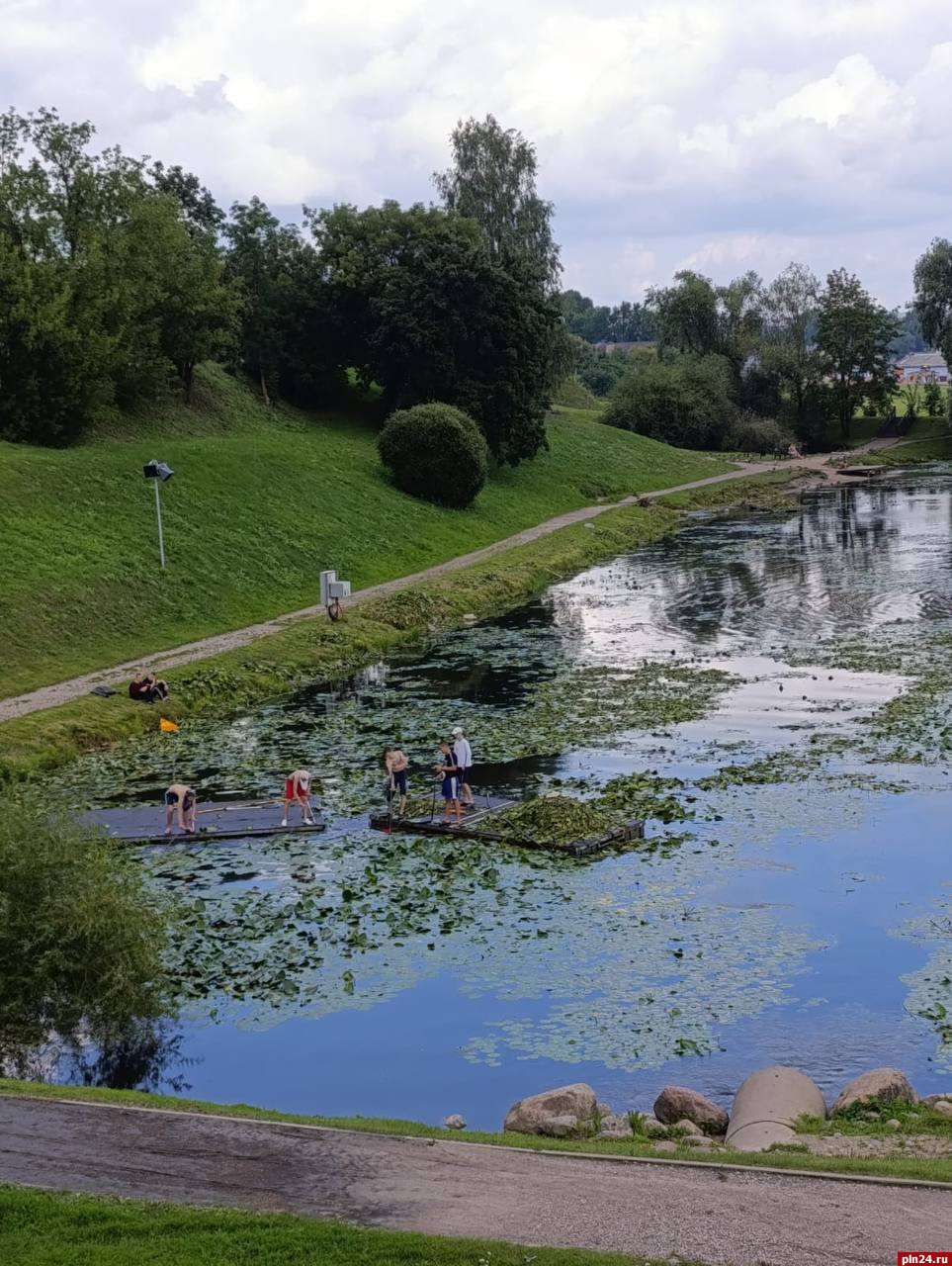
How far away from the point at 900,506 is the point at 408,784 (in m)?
71.2

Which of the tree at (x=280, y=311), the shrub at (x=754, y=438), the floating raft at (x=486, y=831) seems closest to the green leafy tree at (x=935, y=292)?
the shrub at (x=754, y=438)

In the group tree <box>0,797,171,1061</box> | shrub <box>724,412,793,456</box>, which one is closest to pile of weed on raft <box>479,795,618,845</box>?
tree <box>0,797,171,1061</box>

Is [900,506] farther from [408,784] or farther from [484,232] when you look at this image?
[408,784]

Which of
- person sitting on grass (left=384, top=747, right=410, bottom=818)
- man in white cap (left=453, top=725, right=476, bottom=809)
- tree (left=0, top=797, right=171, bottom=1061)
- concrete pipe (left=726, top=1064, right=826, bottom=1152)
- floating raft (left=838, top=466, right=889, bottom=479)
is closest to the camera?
concrete pipe (left=726, top=1064, right=826, bottom=1152)

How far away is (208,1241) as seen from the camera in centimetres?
1490

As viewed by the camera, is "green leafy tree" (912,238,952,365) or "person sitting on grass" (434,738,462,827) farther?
"green leafy tree" (912,238,952,365)

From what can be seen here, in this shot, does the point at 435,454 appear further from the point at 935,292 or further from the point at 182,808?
the point at 935,292

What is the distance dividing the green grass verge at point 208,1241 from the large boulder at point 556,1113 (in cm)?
436

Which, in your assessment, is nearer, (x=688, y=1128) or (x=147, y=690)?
(x=688, y=1128)

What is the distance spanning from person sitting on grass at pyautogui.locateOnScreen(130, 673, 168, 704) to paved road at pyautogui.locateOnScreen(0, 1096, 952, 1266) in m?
25.7

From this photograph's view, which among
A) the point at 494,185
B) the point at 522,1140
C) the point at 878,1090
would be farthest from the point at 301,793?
the point at 494,185

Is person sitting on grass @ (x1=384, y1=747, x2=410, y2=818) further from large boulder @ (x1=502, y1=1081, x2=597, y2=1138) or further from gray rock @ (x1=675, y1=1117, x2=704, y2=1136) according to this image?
gray rock @ (x1=675, y1=1117, x2=704, y2=1136)

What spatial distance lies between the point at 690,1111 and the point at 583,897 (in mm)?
8716

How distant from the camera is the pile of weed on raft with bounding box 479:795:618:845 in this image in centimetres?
3106
